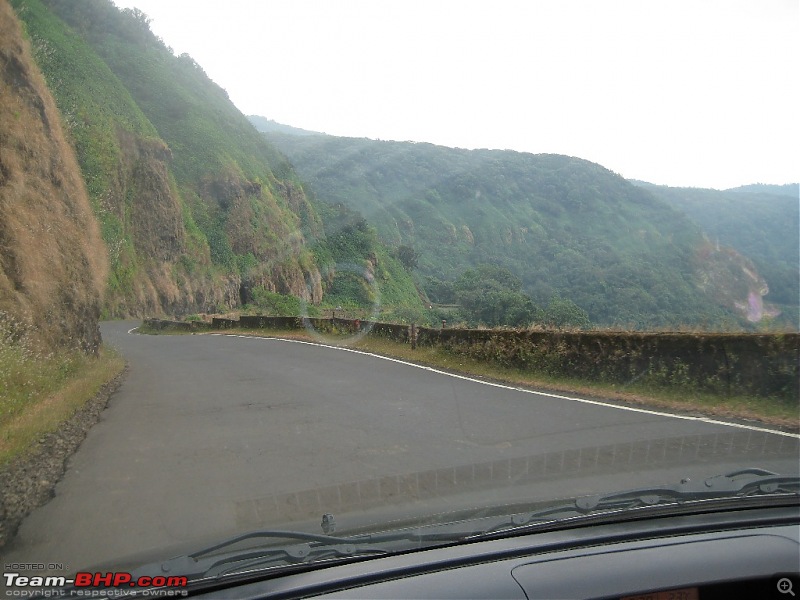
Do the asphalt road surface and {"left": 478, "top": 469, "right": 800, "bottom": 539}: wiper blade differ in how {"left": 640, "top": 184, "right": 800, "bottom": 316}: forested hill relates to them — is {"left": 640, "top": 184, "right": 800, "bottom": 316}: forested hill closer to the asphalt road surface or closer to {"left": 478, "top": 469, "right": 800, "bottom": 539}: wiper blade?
the asphalt road surface

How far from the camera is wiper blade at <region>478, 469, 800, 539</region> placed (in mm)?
3326

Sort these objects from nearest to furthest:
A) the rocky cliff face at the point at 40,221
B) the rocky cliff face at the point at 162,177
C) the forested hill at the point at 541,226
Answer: the rocky cliff face at the point at 40,221
the forested hill at the point at 541,226
the rocky cliff face at the point at 162,177

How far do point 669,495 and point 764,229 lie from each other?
44420 millimetres

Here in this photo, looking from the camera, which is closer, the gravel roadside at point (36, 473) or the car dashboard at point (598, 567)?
the car dashboard at point (598, 567)

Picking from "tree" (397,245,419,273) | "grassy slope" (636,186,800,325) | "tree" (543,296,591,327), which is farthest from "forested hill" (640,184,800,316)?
"tree" (397,245,419,273)

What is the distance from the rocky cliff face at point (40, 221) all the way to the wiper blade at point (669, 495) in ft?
40.0

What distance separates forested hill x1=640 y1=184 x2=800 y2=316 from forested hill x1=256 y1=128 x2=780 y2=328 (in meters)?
1.42

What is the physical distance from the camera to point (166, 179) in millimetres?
55000

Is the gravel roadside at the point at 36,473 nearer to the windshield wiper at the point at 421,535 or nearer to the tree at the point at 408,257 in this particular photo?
the windshield wiper at the point at 421,535

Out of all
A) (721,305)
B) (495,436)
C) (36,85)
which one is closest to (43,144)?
(36,85)

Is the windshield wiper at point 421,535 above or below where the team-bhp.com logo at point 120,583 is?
above

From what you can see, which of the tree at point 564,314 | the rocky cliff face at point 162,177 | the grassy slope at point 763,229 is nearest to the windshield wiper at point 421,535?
the tree at point 564,314

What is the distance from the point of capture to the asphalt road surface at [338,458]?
5.05 metres

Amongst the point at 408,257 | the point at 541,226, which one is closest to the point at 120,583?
the point at 541,226
